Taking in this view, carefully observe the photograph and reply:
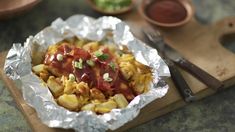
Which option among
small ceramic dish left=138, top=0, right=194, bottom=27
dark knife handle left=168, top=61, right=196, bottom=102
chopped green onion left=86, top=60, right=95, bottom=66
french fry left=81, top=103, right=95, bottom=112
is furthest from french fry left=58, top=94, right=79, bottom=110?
small ceramic dish left=138, top=0, right=194, bottom=27

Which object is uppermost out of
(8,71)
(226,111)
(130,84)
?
(8,71)

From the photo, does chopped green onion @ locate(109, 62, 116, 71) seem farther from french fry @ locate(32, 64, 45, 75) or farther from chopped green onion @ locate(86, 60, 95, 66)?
french fry @ locate(32, 64, 45, 75)

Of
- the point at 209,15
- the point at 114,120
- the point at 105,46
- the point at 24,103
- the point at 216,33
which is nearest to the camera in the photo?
the point at 114,120

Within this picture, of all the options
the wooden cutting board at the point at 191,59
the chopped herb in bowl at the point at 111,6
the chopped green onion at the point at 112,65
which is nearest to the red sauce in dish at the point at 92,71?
the chopped green onion at the point at 112,65

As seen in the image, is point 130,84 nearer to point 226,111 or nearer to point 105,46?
point 105,46

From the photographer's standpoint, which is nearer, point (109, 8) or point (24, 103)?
point (24, 103)

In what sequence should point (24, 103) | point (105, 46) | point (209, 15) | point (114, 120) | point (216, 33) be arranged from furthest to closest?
point (209, 15) < point (216, 33) < point (105, 46) < point (24, 103) < point (114, 120)

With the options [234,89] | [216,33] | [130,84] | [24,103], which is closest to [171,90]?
[130,84]

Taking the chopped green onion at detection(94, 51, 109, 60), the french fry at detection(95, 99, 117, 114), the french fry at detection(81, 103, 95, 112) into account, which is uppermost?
the chopped green onion at detection(94, 51, 109, 60)
